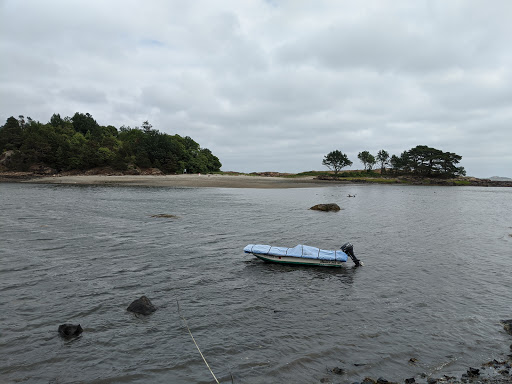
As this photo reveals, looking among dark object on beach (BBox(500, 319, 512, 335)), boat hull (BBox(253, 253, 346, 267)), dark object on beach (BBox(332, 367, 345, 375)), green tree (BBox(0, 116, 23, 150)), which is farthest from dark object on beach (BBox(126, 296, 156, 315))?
green tree (BBox(0, 116, 23, 150))

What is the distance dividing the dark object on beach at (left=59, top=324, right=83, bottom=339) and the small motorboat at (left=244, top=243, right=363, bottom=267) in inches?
430

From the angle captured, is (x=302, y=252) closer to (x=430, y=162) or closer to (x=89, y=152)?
(x=89, y=152)

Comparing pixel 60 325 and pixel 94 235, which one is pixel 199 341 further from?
pixel 94 235

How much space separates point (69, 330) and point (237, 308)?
608 centimetres

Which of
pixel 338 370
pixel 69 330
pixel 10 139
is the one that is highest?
pixel 10 139

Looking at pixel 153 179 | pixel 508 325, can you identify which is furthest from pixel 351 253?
pixel 153 179

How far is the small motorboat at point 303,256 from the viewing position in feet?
63.1

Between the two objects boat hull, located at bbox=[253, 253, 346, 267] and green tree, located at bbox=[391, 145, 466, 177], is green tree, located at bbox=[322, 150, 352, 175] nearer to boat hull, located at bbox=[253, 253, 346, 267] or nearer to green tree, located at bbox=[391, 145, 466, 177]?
green tree, located at bbox=[391, 145, 466, 177]

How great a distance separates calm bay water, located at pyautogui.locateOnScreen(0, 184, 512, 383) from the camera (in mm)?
9094

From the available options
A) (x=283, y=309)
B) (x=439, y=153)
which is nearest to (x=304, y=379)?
(x=283, y=309)

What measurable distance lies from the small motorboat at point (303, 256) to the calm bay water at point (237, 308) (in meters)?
0.58

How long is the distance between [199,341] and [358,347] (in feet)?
17.5

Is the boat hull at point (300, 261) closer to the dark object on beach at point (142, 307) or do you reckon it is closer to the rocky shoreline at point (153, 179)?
the dark object on beach at point (142, 307)

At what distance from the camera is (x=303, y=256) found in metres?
19.2
